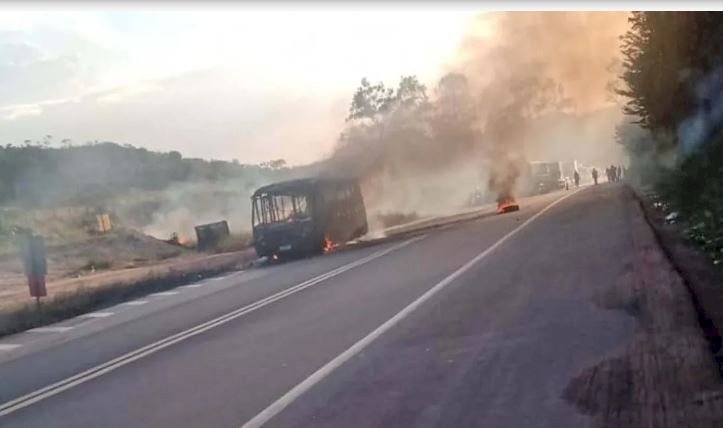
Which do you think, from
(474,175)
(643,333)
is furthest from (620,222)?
(474,175)

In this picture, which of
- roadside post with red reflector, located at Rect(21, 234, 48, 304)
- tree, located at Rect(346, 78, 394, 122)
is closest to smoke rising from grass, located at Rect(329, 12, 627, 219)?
tree, located at Rect(346, 78, 394, 122)

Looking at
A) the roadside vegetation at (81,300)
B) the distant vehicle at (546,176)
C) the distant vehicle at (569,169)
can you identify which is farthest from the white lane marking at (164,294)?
the distant vehicle at (569,169)

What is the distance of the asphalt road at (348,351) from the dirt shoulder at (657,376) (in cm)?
19

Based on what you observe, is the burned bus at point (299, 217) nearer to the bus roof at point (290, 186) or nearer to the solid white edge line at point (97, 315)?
the bus roof at point (290, 186)

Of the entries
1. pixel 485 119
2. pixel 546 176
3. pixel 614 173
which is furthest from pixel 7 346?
pixel 614 173

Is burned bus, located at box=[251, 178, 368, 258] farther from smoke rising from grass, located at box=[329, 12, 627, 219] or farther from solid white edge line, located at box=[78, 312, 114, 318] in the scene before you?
solid white edge line, located at box=[78, 312, 114, 318]

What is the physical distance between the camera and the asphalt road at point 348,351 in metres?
7.38

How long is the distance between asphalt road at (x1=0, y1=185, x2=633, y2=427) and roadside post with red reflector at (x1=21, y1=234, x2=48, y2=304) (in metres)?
3.41

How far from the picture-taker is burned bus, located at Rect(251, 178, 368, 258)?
30.1m

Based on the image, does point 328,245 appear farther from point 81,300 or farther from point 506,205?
point 506,205

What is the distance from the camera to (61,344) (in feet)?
47.3

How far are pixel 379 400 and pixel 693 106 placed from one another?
62.9 feet

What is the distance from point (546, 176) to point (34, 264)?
1612 inches

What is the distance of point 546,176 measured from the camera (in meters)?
58.5
